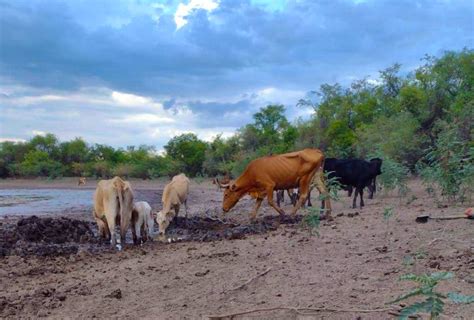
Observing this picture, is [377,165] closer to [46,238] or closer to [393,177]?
[393,177]

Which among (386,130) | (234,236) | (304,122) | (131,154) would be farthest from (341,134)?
(131,154)

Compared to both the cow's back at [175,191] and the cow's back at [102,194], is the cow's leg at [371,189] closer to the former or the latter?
the cow's back at [175,191]

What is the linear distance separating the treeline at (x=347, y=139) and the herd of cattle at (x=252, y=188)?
1.34 m

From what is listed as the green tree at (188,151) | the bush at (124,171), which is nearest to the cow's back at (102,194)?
the green tree at (188,151)

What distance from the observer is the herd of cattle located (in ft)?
37.2

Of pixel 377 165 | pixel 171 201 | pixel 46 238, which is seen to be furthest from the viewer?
pixel 377 165

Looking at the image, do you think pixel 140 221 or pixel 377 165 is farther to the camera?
pixel 377 165

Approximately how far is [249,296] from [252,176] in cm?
811

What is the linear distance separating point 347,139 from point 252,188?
20149mm

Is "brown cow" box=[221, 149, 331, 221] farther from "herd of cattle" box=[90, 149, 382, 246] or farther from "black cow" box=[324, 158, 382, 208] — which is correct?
"black cow" box=[324, 158, 382, 208]

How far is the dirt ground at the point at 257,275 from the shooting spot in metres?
5.33

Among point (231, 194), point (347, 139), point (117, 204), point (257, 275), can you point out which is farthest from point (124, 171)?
point (257, 275)

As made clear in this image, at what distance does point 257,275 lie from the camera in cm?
629

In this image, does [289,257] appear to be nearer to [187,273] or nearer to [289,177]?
[187,273]
